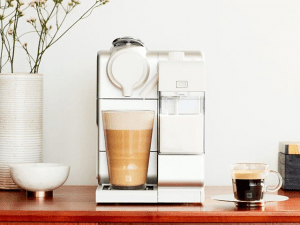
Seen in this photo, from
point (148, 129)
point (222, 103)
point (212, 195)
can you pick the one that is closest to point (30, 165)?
point (148, 129)

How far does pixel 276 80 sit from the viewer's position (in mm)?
1829

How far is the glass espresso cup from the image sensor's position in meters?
1.37

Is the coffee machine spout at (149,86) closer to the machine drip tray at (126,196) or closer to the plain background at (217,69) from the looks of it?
the machine drip tray at (126,196)

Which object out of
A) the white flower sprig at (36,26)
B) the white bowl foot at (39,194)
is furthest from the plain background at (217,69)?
the white bowl foot at (39,194)

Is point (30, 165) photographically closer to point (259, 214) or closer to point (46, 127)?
point (46, 127)

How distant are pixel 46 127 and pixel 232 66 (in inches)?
25.7

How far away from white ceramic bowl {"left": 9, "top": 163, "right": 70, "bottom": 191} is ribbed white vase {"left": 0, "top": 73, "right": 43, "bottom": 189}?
127mm

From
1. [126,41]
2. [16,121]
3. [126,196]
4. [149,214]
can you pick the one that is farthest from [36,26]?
[149,214]

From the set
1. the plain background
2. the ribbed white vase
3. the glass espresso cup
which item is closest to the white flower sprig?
the plain background

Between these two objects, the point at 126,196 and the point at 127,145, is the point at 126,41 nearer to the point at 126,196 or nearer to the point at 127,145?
the point at 127,145

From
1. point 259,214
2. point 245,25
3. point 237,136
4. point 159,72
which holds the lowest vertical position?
point 259,214

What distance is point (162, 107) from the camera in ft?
4.78

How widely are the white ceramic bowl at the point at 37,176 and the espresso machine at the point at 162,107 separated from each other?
0.42 ft

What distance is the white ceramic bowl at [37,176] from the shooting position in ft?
4.83
